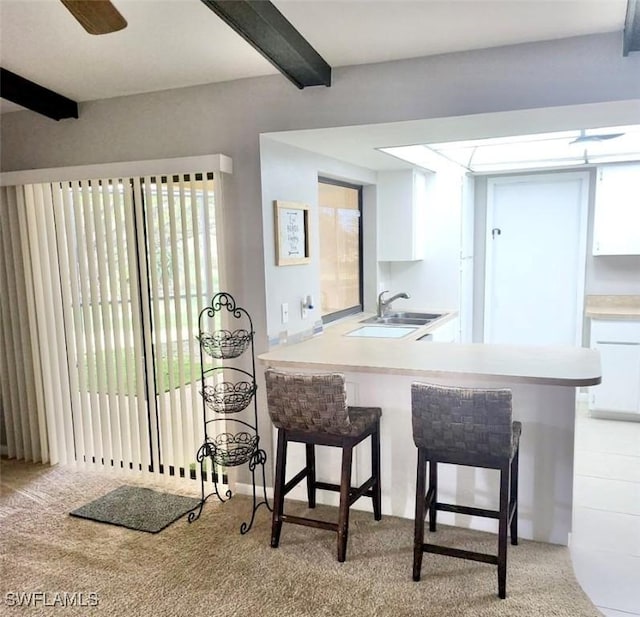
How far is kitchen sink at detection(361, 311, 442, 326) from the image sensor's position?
459 cm

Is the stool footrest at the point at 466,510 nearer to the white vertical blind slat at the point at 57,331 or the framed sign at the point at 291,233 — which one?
the framed sign at the point at 291,233

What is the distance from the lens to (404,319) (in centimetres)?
474

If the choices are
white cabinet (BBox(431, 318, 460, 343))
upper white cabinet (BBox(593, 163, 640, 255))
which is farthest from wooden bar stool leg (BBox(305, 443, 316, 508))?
upper white cabinet (BBox(593, 163, 640, 255))

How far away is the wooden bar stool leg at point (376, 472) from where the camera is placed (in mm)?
2898

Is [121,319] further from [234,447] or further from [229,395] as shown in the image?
[234,447]

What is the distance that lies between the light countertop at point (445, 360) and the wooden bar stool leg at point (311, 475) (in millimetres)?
463

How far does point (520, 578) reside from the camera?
2447 mm

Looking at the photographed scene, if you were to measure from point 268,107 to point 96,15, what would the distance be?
1.35 meters

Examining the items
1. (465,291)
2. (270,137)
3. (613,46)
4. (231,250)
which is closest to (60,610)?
(231,250)

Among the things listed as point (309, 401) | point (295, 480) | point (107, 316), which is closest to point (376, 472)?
point (295, 480)

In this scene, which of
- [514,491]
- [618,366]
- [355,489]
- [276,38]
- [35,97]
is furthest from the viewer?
[618,366]

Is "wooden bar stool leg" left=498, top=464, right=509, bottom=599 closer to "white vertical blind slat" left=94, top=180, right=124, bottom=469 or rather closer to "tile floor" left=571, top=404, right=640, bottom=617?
"tile floor" left=571, top=404, right=640, bottom=617

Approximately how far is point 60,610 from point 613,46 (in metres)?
3.43

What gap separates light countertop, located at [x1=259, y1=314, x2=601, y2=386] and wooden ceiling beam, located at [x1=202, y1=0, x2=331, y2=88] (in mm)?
1467
